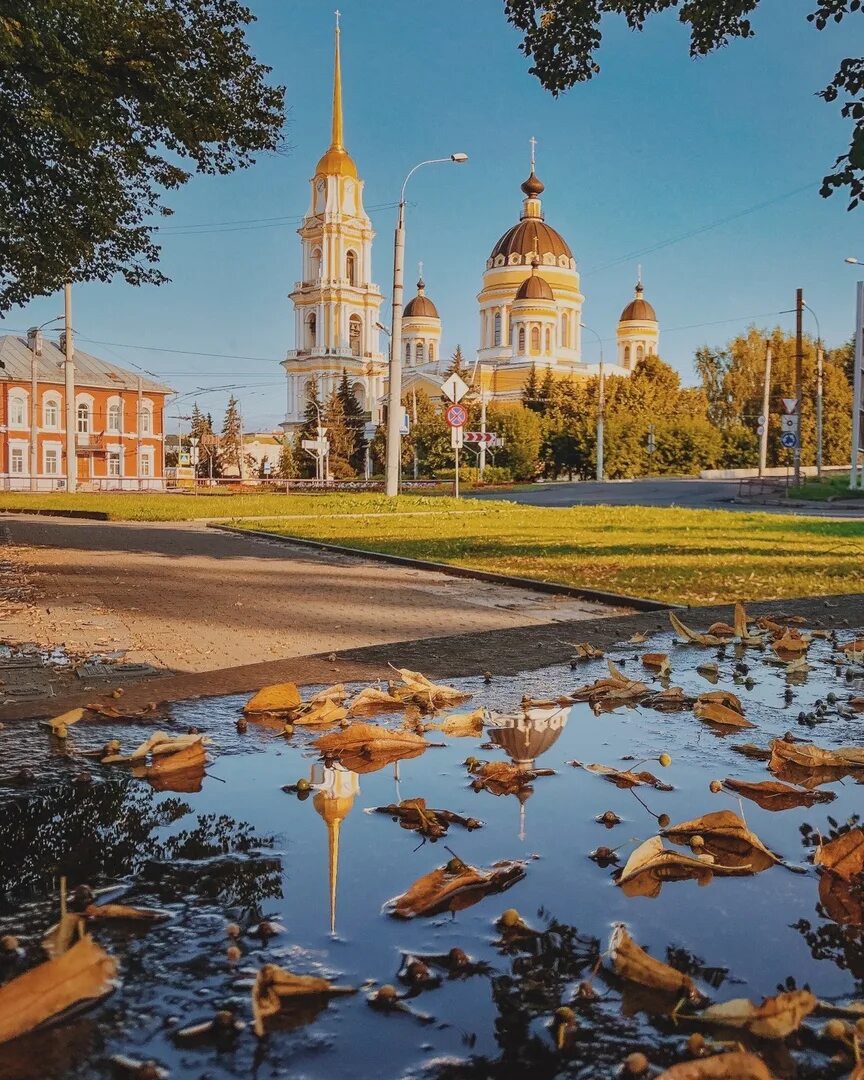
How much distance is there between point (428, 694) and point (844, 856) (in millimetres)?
2687

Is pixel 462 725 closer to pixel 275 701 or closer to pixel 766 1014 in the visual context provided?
pixel 275 701

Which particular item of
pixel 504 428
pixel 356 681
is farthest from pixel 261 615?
pixel 504 428

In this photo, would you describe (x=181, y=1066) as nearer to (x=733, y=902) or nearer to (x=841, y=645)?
(x=733, y=902)

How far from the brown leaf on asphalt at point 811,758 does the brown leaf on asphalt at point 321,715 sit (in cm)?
208

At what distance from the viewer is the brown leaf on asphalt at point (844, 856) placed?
3.20 meters

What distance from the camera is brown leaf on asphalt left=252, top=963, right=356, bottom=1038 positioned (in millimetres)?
2342

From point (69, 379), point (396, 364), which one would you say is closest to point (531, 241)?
point (69, 379)

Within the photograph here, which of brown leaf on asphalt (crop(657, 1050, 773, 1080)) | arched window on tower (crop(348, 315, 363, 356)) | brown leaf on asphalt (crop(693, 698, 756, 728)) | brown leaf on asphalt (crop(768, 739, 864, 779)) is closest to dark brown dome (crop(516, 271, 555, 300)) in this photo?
arched window on tower (crop(348, 315, 363, 356))

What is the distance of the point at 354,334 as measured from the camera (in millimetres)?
107500

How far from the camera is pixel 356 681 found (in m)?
6.24

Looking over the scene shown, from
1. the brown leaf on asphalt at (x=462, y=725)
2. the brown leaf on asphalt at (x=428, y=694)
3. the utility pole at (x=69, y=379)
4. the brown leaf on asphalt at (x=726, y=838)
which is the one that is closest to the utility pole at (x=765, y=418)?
the utility pole at (x=69, y=379)

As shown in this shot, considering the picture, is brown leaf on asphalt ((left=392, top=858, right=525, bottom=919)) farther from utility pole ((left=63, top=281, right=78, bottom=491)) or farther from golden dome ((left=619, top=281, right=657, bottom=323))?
golden dome ((left=619, top=281, right=657, bottom=323))

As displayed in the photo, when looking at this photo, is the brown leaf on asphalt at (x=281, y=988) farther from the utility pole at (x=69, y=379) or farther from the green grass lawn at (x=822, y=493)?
the utility pole at (x=69, y=379)

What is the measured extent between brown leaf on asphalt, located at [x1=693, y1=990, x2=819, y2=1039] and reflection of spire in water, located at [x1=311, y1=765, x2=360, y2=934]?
3.83ft
